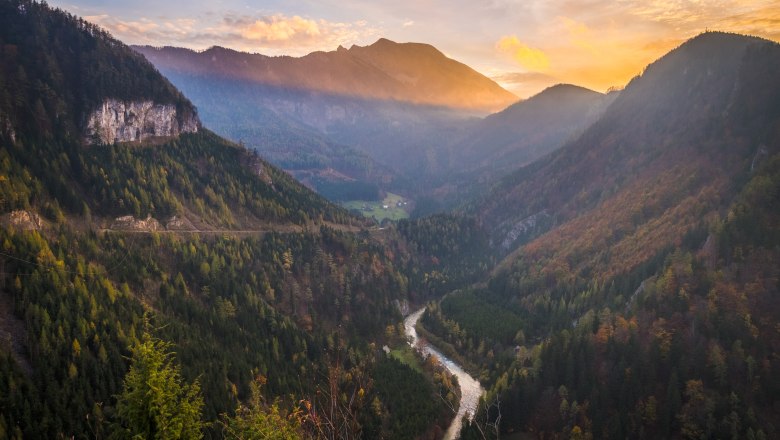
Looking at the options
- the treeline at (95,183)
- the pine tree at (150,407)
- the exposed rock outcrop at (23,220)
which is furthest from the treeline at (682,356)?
the treeline at (95,183)

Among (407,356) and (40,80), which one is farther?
(40,80)

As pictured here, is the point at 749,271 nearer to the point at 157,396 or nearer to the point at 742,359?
the point at 742,359

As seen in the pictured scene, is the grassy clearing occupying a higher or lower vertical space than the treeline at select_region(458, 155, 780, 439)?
lower

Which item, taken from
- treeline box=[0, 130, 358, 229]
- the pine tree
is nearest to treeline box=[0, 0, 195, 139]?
treeline box=[0, 130, 358, 229]

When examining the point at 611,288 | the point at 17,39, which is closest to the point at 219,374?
the point at 611,288

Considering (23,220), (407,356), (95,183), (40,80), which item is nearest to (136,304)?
(23,220)

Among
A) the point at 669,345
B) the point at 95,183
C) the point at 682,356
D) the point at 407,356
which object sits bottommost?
the point at 407,356

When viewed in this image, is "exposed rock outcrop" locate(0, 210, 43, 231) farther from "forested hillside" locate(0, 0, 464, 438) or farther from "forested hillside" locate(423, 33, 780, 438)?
"forested hillside" locate(423, 33, 780, 438)

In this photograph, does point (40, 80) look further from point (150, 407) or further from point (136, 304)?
point (150, 407)
